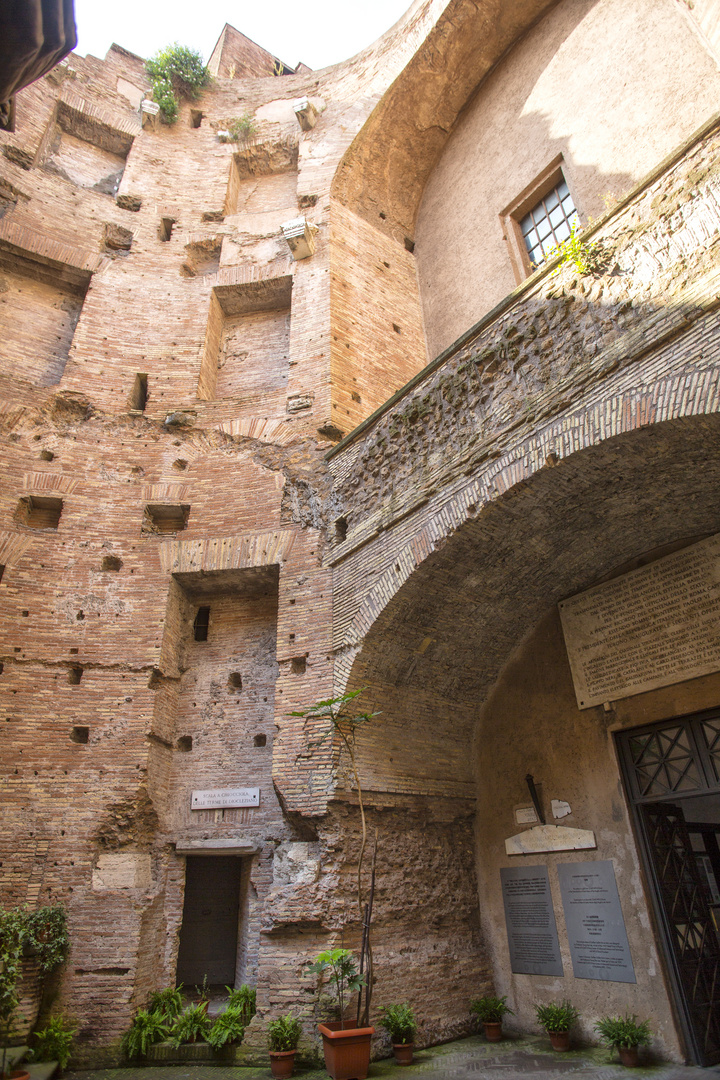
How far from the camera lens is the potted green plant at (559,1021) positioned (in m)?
5.54

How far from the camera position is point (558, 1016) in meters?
5.64

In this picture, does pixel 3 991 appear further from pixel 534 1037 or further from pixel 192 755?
→ pixel 534 1037

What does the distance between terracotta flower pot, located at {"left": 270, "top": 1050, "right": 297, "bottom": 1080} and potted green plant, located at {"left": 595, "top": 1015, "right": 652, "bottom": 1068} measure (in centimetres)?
252

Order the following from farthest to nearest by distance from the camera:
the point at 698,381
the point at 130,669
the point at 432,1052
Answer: the point at 130,669 → the point at 432,1052 → the point at 698,381

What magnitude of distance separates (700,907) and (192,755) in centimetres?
532

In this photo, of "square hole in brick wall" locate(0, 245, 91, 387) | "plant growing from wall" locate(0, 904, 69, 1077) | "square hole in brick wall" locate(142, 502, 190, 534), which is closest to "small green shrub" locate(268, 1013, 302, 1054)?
"plant growing from wall" locate(0, 904, 69, 1077)

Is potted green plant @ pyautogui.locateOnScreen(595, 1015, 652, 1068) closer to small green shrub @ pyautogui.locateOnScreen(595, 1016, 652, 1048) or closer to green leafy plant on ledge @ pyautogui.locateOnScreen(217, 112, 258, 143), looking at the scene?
small green shrub @ pyautogui.locateOnScreen(595, 1016, 652, 1048)

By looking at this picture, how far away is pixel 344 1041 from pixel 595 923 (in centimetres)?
245

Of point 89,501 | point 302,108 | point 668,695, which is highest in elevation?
point 302,108

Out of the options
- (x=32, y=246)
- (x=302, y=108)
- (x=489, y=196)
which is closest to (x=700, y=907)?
(x=489, y=196)

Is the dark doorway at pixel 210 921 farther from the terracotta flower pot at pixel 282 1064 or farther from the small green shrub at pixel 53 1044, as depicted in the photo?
the terracotta flower pot at pixel 282 1064

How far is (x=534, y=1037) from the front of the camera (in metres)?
6.02

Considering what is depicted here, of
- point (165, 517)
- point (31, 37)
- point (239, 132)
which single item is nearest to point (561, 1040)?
point (165, 517)

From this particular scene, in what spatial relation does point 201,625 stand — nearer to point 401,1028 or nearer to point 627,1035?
point 401,1028
